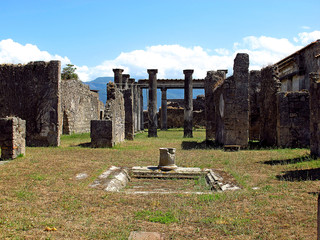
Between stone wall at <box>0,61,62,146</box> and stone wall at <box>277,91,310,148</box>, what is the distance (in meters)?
8.98

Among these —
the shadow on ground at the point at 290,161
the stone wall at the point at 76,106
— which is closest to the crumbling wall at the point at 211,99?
the stone wall at the point at 76,106

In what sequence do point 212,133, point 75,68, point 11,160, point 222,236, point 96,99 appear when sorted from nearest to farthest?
point 222,236 → point 11,160 → point 212,133 → point 96,99 → point 75,68

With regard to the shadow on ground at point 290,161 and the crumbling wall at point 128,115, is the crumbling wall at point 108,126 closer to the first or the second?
the crumbling wall at point 128,115

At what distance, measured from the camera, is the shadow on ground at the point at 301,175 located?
7.39 m

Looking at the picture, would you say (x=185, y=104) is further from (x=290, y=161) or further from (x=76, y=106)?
(x=290, y=161)

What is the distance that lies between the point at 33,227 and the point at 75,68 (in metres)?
40.8

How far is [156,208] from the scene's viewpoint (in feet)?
17.6

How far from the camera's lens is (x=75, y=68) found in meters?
43.4

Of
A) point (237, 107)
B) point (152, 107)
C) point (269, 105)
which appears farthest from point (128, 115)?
point (269, 105)

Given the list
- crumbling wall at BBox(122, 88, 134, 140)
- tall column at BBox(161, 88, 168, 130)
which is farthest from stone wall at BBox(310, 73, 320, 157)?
tall column at BBox(161, 88, 168, 130)

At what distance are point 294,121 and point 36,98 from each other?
34.2ft

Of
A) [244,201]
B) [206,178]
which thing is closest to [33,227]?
[244,201]

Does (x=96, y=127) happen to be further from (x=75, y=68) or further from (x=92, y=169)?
(x=75, y=68)

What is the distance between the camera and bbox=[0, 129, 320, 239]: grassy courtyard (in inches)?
168
